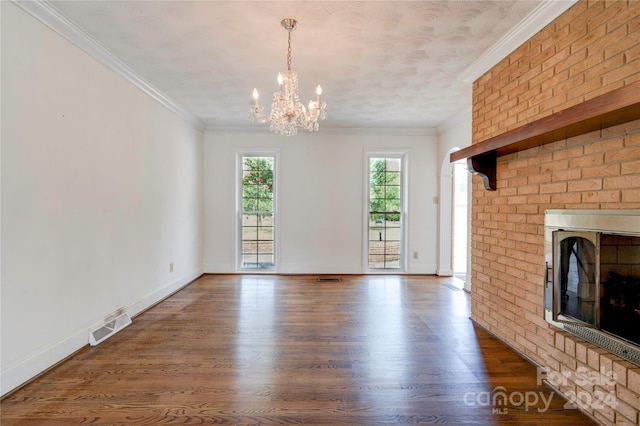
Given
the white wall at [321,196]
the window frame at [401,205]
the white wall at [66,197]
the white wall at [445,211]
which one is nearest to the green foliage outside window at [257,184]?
the white wall at [321,196]

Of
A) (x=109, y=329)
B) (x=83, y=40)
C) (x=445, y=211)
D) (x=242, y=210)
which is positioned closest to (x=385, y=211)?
(x=445, y=211)

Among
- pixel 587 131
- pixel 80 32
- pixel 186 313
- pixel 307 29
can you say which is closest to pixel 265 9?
pixel 307 29

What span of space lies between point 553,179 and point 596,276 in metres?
0.69

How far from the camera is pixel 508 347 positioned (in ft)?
8.18

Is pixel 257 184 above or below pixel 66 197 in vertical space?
above

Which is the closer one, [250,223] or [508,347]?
[508,347]

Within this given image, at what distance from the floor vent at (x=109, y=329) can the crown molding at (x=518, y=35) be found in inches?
163

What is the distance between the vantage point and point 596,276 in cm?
169

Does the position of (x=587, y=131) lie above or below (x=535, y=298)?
above

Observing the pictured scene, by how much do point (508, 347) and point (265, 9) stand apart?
3.20m

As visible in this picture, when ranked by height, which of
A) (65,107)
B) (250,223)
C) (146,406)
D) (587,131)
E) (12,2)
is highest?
(12,2)

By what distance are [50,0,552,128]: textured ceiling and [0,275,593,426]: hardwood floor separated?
2.54 m

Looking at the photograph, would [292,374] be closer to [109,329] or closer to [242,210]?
[109,329]

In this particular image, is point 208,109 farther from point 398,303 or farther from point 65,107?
point 398,303
